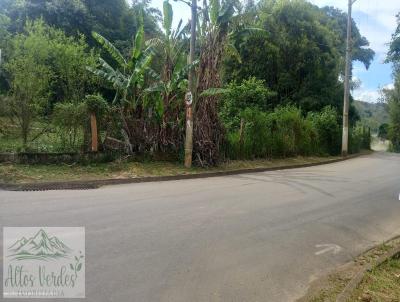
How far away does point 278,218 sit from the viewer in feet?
25.5

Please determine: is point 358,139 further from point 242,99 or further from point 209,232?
point 209,232

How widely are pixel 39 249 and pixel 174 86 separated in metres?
11.0

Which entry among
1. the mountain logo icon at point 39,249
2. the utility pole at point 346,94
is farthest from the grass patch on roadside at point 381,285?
the utility pole at point 346,94

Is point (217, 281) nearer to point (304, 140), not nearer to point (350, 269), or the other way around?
point (350, 269)

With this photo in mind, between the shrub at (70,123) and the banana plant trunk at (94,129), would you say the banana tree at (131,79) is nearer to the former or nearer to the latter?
the banana plant trunk at (94,129)

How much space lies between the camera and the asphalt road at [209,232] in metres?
4.60

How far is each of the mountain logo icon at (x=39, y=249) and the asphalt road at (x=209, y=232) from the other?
0.27 m

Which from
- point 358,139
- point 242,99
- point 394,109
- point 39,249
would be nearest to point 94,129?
point 39,249

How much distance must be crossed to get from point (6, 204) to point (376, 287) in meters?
6.89

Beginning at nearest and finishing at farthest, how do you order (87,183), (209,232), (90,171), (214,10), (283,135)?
(209,232) < (87,183) < (90,171) < (214,10) < (283,135)

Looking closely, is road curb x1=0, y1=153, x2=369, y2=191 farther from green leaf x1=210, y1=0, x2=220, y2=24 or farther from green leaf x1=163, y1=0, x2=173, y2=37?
green leaf x1=210, y1=0, x2=220, y2=24

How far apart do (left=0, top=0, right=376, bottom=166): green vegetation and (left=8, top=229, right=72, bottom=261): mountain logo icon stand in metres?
7.47

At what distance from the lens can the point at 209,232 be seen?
6.54 meters

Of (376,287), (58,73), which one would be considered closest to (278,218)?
(376,287)
